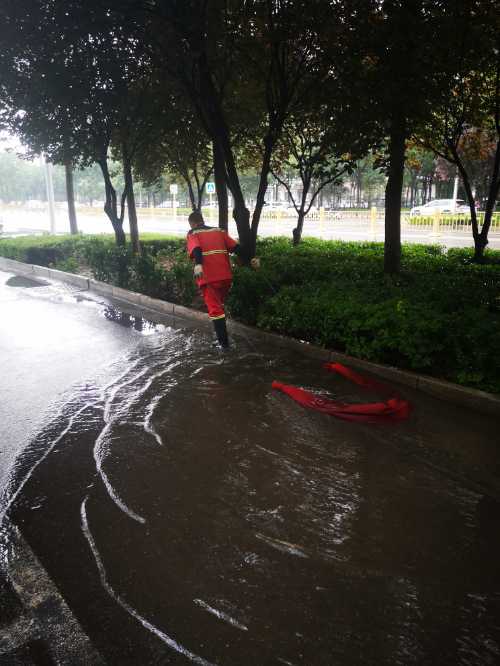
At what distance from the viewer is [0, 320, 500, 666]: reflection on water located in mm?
2365

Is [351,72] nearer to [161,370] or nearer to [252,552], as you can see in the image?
[161,370]

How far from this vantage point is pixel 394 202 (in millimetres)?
9328

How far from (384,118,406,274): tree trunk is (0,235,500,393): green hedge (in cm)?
32

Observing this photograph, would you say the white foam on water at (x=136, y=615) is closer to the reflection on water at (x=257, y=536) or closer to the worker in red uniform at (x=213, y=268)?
the reflection on water at (x=257, y=536)

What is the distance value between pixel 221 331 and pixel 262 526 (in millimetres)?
4085

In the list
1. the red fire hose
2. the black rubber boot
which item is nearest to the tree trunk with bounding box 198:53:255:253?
the black rubber boot

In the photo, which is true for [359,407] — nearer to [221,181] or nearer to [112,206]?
[221,181]

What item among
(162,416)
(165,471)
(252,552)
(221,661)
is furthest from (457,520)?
(162,416)

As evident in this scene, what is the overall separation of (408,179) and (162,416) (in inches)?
2089

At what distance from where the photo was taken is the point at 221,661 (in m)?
2.23

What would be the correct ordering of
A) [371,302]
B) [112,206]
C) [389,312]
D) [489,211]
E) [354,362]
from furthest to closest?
[112,206] → [489,211] → [371,302] → [354,362] → [389,312]

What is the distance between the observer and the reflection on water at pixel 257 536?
237 centimetres

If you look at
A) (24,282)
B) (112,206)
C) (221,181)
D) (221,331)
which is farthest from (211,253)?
(112,206)

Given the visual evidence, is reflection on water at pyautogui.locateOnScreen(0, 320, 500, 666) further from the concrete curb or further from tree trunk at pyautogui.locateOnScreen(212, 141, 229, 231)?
tree trunk at pyautogui.locateOnScreen(212, 141, 229, 231)
